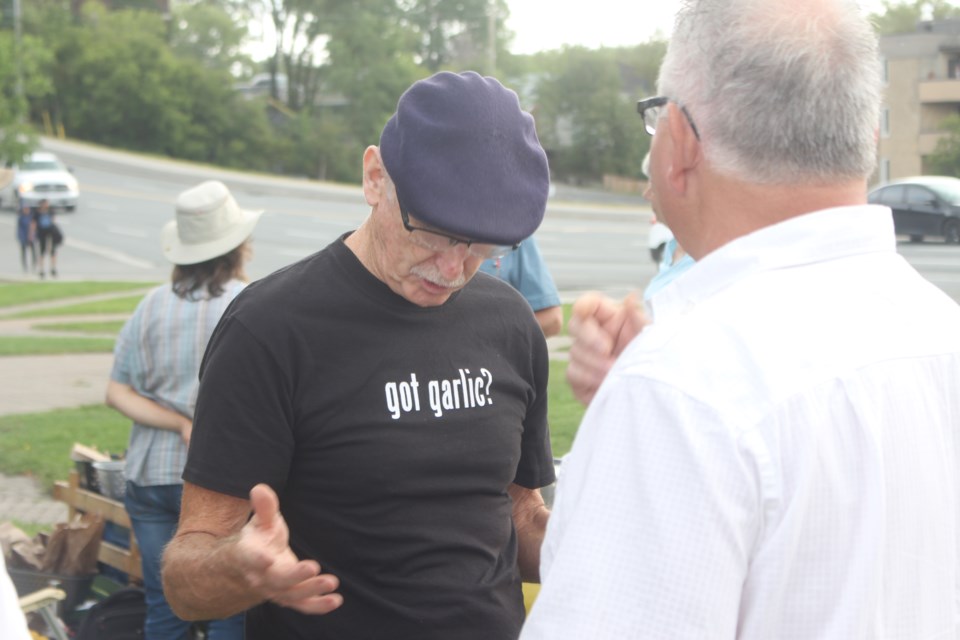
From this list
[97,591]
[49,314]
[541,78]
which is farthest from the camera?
[541,78]

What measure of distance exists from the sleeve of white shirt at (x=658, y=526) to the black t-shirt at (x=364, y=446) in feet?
3.37

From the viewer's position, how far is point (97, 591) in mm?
5230

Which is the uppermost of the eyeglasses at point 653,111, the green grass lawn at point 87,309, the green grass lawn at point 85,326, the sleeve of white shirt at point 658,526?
the eyeglasses at point 653,111

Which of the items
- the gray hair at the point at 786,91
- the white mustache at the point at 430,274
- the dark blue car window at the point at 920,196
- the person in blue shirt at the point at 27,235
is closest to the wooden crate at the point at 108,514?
the white mustache at the point at 430,274

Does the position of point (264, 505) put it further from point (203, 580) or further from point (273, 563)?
point (203, 580)

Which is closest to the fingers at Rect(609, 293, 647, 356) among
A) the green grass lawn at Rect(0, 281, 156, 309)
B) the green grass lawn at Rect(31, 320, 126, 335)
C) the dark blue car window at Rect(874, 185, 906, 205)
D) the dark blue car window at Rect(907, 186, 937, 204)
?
the green grass lawn at Rect(31, 320, 126, 335)

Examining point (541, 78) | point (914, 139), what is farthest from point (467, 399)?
point (541, 78)

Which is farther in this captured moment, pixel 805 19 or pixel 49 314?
pixel 49 314

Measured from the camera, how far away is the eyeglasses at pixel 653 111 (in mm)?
1546

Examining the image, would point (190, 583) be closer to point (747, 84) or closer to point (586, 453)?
point (586, 453)

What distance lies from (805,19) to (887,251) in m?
0.33

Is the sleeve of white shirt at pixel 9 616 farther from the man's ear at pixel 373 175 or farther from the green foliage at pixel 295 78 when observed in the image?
the green foliage at pixel 295 78

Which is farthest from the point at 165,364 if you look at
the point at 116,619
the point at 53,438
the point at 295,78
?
the point at 295,78

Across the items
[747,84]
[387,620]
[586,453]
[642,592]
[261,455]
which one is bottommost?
[387,620]
